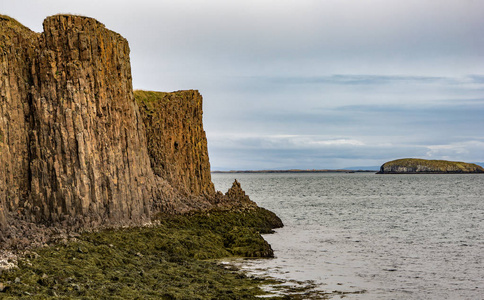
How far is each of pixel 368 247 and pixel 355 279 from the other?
11972 mm

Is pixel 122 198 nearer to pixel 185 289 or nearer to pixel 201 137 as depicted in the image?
pixel 185 289

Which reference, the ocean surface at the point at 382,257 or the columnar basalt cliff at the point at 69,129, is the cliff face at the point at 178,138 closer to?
the columnar basalt cliff at the point at 69,129

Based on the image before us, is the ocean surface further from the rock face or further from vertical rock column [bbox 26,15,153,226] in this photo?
the rock face

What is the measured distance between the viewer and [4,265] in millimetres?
17953

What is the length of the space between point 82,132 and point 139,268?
382 inches

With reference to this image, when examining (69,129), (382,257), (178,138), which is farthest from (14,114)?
(382,257)

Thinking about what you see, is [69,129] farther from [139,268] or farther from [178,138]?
[178,138]

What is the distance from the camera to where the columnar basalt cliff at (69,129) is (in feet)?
86.2

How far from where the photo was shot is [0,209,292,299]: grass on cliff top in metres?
17.4

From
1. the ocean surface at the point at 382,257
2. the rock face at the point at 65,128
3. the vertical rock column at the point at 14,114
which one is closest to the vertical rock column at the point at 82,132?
the rock face at the point at 65,128

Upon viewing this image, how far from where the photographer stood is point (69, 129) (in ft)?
90.5

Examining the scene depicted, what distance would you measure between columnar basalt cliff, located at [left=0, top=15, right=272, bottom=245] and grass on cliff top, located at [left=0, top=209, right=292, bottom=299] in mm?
2419

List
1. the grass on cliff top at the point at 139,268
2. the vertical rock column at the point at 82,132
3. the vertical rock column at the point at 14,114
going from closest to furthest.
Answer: the grass on cliff top at the point at 139,268
the vertical rock column at the point at 14,114
the vertical rock column at the point at 82,132

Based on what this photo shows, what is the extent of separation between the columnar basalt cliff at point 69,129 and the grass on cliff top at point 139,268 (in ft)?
7.94
